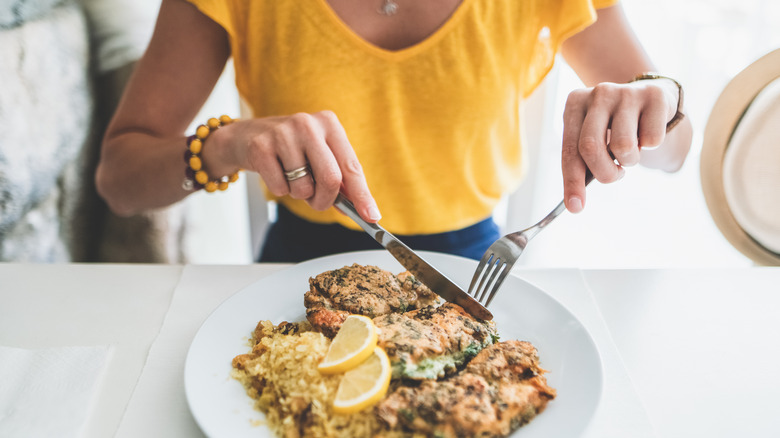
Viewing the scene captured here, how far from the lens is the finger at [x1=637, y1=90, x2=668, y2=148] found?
1.01 m

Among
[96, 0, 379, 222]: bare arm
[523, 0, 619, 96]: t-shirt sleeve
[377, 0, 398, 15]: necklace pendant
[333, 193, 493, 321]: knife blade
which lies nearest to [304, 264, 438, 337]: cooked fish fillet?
[333, 193, 493, 321]: knife blade

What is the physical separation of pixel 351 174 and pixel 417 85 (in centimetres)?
49

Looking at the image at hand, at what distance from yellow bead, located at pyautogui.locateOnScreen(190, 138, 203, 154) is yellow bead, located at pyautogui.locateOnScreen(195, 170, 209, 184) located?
0.15 ft

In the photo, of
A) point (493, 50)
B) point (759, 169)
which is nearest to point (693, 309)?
point (759, 169)

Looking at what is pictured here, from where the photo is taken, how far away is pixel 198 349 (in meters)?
0.88

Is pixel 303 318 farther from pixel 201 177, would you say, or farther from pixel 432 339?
pixel 201 177

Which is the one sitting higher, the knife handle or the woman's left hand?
the woman's left hand

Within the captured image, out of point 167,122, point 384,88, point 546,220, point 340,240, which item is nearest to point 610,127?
point 546,220

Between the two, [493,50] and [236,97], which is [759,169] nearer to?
[493,50]

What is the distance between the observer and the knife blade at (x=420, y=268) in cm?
98

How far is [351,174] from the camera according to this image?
96 cm

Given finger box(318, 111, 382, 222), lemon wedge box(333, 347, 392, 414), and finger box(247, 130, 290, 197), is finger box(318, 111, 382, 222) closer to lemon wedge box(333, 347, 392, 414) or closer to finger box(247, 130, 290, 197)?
finger box(247, 130, 290, 197)

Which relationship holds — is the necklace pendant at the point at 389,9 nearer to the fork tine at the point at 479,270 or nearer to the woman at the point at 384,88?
the woman at the point at 384,88

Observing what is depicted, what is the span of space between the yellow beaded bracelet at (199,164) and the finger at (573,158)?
27.5 inches
